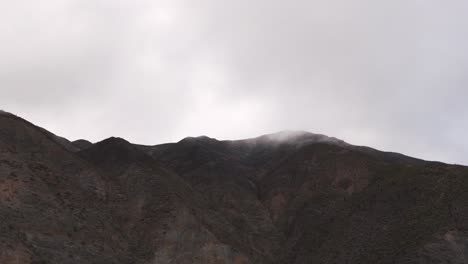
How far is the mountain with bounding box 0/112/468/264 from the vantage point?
50.6m

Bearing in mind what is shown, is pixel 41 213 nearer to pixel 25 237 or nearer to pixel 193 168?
pixel 25 237

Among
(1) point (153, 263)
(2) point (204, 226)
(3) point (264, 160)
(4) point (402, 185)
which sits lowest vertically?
(1) point (153, 263)

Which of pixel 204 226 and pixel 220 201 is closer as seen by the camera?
pixel 204 226

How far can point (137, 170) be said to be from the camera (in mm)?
71375

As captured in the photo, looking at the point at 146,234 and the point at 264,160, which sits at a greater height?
the point at 264,160

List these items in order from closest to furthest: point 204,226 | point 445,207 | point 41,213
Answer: point 41,213 → point 445,207 → point 204,226

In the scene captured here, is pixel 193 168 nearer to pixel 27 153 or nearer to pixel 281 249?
pixel 281 249

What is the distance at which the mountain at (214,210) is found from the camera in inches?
1993

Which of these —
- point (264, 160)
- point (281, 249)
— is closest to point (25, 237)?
point (281, 249)

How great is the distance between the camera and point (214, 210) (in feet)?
230

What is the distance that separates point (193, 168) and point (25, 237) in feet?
136

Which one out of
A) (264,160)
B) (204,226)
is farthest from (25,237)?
(264,160)

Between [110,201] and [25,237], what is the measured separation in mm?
17028

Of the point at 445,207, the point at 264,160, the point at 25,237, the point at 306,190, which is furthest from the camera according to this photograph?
the point at 264,160
